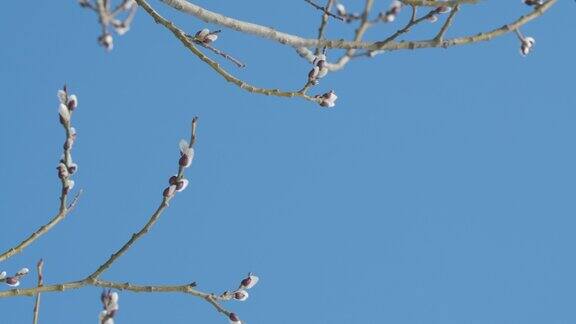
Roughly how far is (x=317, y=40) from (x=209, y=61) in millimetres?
1052

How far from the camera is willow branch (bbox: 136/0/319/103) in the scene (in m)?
Answer: 5.93

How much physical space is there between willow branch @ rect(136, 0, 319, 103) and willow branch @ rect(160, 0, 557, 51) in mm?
330

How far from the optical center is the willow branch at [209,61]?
5.93 metres

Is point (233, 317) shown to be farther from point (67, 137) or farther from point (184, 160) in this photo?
point (67, 137)

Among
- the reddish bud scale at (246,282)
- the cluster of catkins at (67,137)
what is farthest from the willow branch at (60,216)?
the reddish bud scale at (246,282)

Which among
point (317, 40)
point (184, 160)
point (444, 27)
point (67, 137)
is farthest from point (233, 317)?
point (444, 27)

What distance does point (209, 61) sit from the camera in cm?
605

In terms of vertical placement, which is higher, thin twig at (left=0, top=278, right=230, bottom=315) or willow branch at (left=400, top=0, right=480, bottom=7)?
willow branch at (left=400, top=0, right=480, bottom=7)

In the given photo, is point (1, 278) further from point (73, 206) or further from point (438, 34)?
point (438, 34)

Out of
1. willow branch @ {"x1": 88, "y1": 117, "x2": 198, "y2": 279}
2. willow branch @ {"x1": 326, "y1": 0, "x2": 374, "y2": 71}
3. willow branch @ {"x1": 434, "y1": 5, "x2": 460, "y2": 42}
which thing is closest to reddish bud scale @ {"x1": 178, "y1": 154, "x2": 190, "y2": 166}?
willow branch @ {"x1": 88, "y1": 117, "x2": 198, "y2": 279}

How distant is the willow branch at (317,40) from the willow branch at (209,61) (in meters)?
0.33

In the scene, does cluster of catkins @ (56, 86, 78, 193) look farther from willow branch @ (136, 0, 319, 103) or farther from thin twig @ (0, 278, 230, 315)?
willow branch @ (136, 0, 319, 103)

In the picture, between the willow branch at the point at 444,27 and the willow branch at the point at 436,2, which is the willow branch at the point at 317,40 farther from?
the willow branch at the point at 436,2

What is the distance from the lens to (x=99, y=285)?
203 inches
